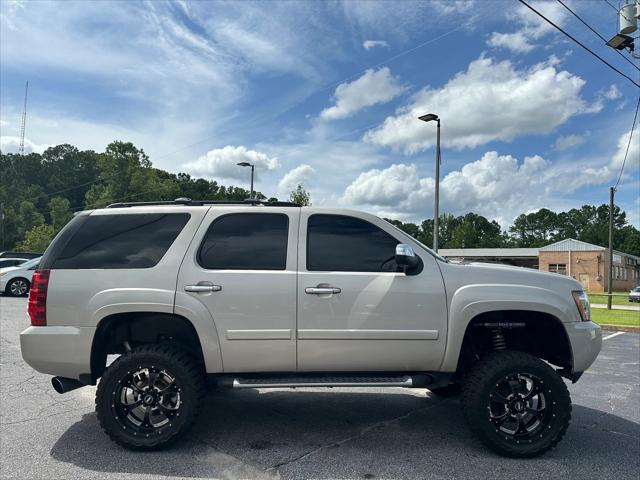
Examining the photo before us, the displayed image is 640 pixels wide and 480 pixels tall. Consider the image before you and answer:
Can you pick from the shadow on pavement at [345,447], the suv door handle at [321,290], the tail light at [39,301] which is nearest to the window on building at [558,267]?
the shadow on pavement at [345,447]

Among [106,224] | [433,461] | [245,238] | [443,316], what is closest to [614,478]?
[433,461]

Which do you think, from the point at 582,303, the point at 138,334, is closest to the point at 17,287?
the point at 138,334

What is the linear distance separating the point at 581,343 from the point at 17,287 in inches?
715

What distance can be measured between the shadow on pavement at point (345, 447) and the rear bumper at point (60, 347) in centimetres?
68

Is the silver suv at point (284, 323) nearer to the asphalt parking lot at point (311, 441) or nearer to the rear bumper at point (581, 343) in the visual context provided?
the rear bumper at point (581, 343)

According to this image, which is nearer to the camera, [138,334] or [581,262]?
[138,334]

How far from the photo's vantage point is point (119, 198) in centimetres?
6225

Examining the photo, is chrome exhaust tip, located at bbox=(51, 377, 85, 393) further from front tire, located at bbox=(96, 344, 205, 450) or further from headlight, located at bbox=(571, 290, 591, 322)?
headlight, located at bbox=(571, 290, 591, 322)

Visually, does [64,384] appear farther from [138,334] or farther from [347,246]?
[347,246]

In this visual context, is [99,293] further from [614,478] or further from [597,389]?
[597,389]

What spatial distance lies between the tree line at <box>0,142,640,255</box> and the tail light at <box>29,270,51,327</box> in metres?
14.8

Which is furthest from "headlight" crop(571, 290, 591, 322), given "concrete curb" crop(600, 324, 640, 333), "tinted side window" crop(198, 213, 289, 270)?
"concrete curb" crop(600, 324, 640, 333)

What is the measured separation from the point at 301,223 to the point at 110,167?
66.9 m

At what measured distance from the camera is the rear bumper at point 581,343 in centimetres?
400
